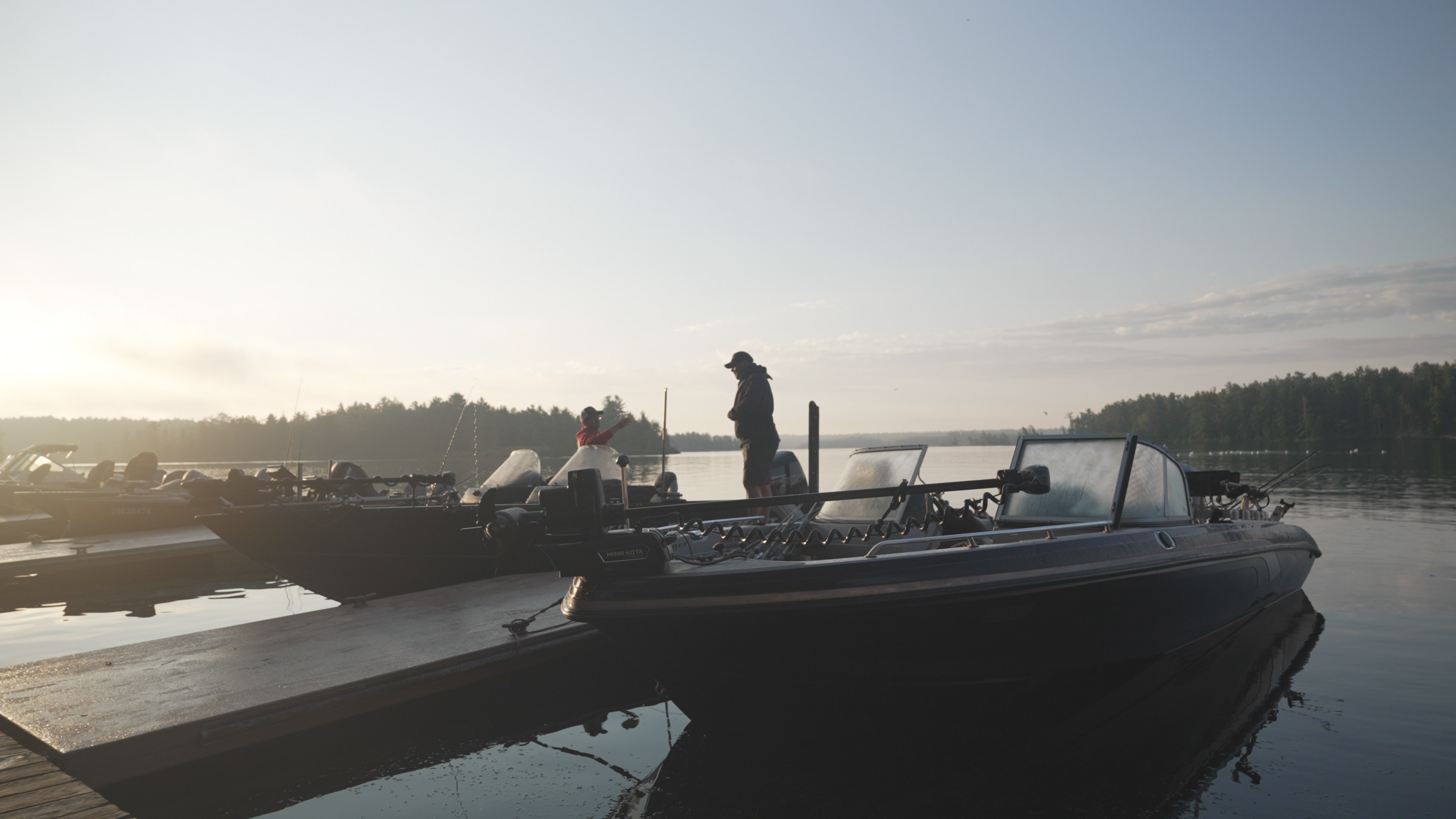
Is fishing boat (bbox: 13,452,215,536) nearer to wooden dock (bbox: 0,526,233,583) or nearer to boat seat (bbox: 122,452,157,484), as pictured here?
wooden dock (bbox: 0,526,233,583)

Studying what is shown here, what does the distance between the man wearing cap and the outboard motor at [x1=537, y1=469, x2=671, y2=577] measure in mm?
4143

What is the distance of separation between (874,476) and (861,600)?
2965 mm

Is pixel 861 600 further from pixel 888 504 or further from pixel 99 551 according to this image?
pixel 99 551

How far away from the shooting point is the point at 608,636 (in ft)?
14.0

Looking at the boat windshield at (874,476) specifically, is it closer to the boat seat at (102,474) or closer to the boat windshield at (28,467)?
the boat seat at (102,474)

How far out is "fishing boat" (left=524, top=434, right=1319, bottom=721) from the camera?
3.87 m

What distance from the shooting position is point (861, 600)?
3.80m

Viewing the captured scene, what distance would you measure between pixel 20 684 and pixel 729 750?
4771mm

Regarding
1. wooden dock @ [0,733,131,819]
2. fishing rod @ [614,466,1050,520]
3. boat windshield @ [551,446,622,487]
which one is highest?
boat windshield @ [551,446,622,487]

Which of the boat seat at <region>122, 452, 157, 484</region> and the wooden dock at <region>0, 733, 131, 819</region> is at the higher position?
the boat seat at <region>122, 452, 157, 484</region>

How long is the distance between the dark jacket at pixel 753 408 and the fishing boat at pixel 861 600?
2788mm

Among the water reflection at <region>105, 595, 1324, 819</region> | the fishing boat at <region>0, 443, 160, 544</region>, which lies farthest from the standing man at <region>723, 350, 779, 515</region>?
the fishing boat at <region>0, 443, 160, 544</region>

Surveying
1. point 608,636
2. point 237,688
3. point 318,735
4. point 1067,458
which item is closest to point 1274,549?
point 1067,458

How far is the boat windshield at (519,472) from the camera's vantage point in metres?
9.90
